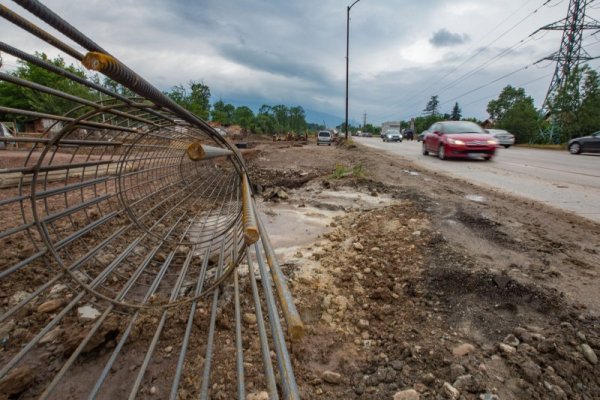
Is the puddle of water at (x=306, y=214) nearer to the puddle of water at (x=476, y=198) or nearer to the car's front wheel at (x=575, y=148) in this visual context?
the puddle of water at (x=476, y=198)

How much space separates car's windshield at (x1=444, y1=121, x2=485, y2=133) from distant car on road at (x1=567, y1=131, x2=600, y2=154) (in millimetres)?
7592

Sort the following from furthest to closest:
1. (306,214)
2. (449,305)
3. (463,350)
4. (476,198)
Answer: (476,198) < (306,214) < (449,305) < (463,350)

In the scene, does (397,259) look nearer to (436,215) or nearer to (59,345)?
(436,215)

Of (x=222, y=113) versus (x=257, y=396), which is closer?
(x=257, y=396)

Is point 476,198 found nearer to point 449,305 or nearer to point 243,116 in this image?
point 449,305

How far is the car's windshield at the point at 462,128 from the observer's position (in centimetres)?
1088

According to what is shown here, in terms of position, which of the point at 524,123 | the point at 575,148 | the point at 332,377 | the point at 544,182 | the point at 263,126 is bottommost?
the point at 332,377

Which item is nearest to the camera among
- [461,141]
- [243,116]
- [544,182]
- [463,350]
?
[463,350]

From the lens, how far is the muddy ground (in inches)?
60.3

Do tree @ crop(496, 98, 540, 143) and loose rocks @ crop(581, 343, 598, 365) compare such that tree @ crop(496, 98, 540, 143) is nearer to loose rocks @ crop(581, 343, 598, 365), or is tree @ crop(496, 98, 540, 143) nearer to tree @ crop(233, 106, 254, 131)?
loose rocks @ crop(581, 343, 598, 365)

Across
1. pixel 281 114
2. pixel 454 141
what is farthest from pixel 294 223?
pixel 281 114

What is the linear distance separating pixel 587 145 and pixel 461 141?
943 cm

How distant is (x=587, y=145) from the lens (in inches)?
568

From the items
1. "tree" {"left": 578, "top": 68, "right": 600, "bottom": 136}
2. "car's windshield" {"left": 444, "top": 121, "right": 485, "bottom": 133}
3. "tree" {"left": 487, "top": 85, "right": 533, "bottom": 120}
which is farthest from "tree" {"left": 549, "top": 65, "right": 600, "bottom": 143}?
"tree" {"left": 487, "top": 85, "right": 533, "bottom": 120}
